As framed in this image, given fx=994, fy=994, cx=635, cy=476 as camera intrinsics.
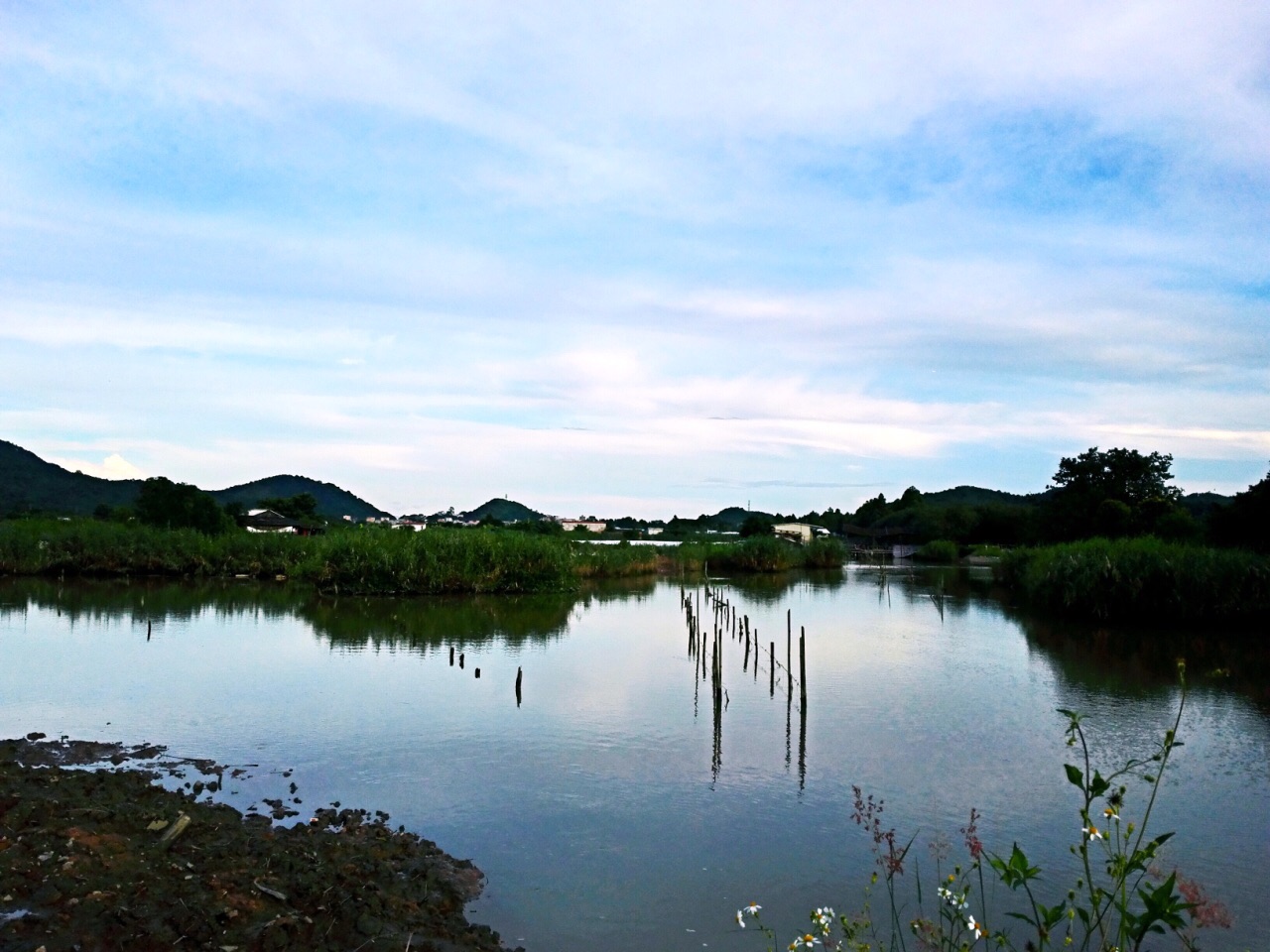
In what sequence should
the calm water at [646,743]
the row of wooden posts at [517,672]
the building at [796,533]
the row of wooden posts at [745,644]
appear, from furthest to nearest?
the building at [796,533] → the row of wooden posts at [517,672] → the row of wooden posts at [745,644] → the calm water at [646,743]

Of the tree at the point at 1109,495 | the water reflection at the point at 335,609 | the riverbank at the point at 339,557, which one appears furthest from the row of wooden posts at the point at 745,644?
the tree at the point at 1109,495

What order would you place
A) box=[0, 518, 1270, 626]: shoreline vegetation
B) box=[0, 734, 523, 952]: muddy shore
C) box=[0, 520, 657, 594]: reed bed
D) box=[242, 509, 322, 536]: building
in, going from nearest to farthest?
box=[0, 734, 523, 952]: muddy shore, box=[0, 518, 1270, 626]: shoreline vegetation, box=[0, 520, 657, 594]: reed bed, box=[242, 509, 322, 536]: building

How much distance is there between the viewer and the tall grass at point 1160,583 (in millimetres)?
21625

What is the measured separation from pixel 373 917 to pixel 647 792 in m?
3.51

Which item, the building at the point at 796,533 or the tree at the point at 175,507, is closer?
the tree at the point at 175,507

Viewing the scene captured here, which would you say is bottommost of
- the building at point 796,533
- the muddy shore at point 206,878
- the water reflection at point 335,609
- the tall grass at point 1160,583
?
the muddy shore at point 206,878

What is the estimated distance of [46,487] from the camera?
224 feet

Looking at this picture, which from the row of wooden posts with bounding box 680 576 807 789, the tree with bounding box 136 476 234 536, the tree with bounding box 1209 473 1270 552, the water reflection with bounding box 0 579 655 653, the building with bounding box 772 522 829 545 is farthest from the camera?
the building with bounding box 772 522 829 545

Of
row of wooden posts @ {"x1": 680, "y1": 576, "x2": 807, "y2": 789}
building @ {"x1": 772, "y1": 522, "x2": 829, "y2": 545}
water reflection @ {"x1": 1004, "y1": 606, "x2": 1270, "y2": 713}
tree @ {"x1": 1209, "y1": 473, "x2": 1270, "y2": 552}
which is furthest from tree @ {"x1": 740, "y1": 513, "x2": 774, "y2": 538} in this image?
water reflection @ {"x1": 1004, "y1": 606, "x2": 1270, "y2": 713}

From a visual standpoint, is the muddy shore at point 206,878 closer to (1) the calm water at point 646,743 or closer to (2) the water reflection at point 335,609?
(1) the calm water at point 646,743

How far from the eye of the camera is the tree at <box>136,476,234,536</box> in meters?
37.9

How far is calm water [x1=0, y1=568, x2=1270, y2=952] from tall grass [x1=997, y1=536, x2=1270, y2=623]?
438 centimetres

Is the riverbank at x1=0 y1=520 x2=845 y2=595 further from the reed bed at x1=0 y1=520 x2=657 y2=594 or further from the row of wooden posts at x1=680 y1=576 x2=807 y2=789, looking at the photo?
the row of wooden posts at x1=680 y1=576 x2=807 y2=789

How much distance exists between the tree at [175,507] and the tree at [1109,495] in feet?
127
